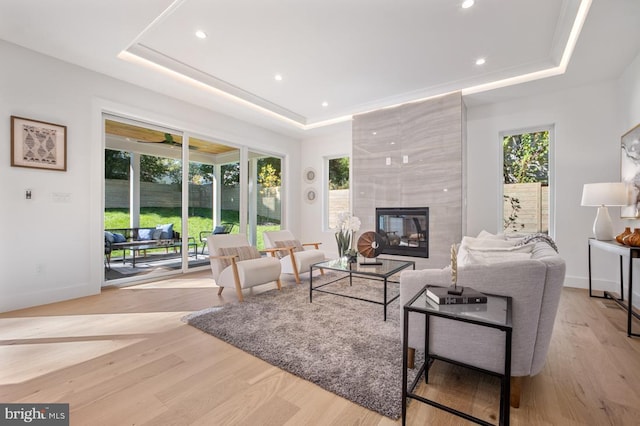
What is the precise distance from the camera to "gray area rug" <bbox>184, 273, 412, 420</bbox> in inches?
66.6

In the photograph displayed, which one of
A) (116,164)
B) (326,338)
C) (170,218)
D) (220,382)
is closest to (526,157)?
(326,338)

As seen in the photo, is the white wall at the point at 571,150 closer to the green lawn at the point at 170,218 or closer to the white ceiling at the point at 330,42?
the white ceiling at the point at 330,42

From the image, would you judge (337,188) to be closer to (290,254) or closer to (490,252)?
→ (290,254)

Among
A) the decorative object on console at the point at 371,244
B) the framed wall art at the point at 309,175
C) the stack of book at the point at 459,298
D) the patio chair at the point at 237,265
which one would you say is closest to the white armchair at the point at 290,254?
the patio chair at the point at 237,265

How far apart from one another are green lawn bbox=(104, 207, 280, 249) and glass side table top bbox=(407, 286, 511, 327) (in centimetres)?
421

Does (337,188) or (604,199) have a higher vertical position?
(337,188)

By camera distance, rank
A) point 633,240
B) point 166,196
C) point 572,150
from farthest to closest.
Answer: point 166,196, point 572,150, point 633,240

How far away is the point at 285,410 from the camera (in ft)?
4.96

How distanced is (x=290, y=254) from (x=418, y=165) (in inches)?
99.7

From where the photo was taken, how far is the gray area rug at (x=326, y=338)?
5.55 ft

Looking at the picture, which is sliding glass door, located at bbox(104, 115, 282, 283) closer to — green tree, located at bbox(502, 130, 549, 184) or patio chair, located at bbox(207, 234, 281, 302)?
patio chair, located at bbox(207, 234, 281, 302)

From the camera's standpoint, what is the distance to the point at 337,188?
6535 millimetres

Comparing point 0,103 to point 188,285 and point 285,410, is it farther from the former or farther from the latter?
point 285,410

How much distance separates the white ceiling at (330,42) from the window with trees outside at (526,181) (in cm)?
77
